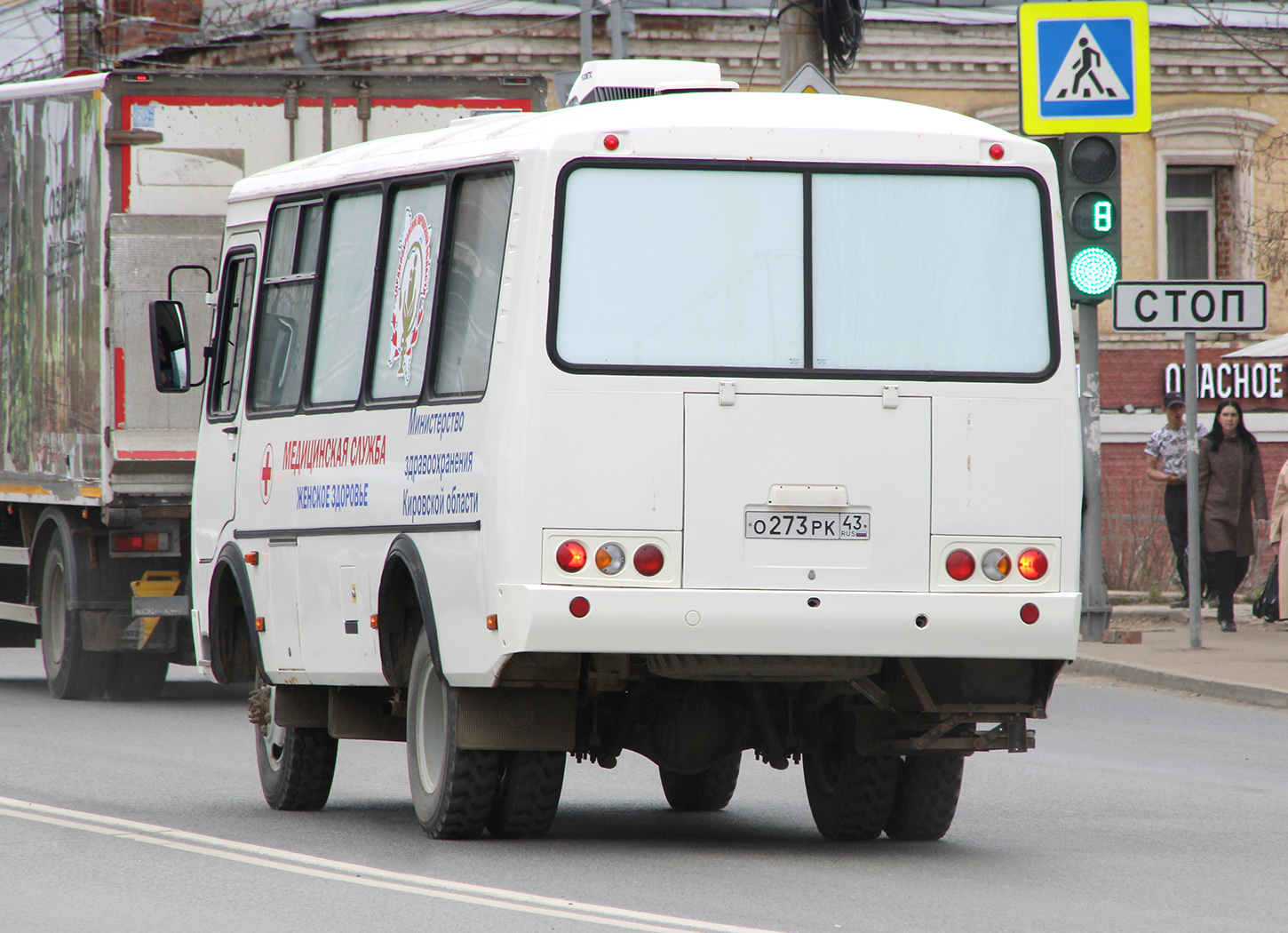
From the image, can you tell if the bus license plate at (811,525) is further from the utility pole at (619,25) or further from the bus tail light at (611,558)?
the utility pole at (619,25)

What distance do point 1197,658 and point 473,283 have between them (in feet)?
33.1

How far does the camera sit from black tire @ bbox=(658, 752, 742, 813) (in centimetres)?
1011

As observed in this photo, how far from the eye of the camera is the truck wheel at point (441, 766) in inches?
332

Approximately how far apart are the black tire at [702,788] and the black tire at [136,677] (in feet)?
20.5

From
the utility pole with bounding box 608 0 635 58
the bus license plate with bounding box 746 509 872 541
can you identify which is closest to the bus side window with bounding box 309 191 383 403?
the bus license plate with bounding box 746 509 872 541

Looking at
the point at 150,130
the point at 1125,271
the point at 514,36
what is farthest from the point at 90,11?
the point at 150,130

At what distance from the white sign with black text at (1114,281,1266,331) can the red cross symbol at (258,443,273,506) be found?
28.5 feet

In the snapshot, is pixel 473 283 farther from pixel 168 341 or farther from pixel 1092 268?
pixel 1092 268

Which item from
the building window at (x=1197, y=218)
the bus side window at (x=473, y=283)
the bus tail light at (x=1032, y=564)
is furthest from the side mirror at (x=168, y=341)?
the building window at (x=1197, y=218)

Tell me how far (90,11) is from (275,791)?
83.5ft

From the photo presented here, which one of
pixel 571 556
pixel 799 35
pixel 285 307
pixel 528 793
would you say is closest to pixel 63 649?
pixel 285 307

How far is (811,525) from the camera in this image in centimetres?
809

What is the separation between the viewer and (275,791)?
401 inches

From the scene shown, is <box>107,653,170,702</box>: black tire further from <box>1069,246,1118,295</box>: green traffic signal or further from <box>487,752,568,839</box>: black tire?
<box>487,752,568,839</box>: black tire
